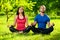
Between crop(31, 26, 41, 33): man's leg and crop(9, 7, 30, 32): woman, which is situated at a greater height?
crop(9, 7, 30, 32): woman

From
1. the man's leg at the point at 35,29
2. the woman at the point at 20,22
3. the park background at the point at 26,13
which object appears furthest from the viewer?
the woman at the point at 20,22

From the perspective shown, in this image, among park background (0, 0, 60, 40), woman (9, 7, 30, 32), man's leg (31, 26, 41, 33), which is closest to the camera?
park background (0, 0, 60, 40)

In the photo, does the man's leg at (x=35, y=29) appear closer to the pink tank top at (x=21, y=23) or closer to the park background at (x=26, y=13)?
the park background at (x=26, y=13)

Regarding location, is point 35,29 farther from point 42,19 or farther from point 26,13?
point 26,13

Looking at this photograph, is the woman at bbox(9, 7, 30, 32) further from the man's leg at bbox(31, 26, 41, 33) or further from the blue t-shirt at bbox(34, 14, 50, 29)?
the blue t-shirt at bbox(34, 14, 50, 29)

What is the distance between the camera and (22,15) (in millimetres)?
11359

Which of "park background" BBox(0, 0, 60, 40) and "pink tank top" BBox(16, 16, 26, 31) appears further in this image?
"pink tank top" BBox(16, 16, 26, 31)

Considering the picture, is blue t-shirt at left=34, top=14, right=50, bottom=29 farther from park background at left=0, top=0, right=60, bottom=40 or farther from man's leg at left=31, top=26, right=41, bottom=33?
park background at left=0, top=0, right=60, bottom=40

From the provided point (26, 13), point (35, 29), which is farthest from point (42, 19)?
point (26, 13)

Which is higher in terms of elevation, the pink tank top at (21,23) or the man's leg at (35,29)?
the pink tank top at (21,23)

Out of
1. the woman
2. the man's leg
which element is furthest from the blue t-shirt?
the woman

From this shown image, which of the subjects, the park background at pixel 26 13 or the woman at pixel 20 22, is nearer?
the park background at pixel 26 13

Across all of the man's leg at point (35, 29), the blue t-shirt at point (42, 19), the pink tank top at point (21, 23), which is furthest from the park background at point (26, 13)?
the blue t-shirt at point (42, 19)

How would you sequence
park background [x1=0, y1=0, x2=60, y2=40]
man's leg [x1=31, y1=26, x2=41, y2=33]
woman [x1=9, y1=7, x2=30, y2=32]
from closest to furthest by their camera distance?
park background [x1=0, y1=0, x2=60, y2=40]
man's leg [x1=31, y1=26, x2=41, y2=33]
woman [x1=9, y1=7, x2=30, y2=32]
